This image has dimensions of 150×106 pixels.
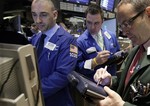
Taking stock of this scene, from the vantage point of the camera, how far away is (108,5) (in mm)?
4035


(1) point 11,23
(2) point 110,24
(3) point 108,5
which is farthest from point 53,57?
(3) point 108,5

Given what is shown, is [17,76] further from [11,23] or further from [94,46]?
[94,46]

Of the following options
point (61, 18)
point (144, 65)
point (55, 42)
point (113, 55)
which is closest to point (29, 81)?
point (144, 65)

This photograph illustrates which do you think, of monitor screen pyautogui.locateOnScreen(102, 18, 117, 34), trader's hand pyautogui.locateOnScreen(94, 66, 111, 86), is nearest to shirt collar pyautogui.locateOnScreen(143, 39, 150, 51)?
trader's hand pyautogui.locateOnScreen(94, 66, 111, 86)

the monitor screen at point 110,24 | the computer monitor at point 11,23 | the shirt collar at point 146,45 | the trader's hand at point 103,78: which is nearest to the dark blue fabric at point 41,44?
the computer monitor at point 11,23

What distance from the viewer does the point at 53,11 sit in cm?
202

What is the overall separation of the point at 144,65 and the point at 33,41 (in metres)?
1.14

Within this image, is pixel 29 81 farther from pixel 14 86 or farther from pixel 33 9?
pixel 33 9

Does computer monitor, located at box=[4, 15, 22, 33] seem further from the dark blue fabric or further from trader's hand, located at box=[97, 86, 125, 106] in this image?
trader's hand, located at box=[97, 86, 125, 106]

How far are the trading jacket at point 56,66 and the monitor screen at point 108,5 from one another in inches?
84.1

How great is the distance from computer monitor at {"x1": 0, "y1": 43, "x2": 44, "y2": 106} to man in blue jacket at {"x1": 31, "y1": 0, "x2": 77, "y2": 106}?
0.99 metres

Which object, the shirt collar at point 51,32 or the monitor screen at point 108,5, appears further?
the monitor screen at point 108,5

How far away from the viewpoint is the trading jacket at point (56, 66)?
1.84 metres

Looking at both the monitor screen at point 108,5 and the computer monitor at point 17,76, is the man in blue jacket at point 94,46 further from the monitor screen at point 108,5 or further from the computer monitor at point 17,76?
the computer monitor at point 17,76
